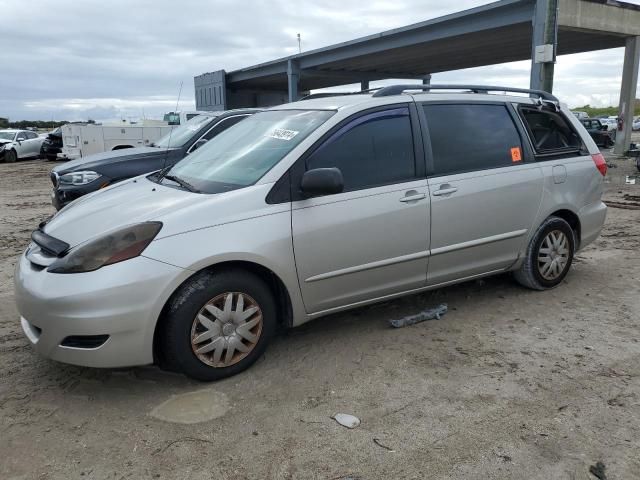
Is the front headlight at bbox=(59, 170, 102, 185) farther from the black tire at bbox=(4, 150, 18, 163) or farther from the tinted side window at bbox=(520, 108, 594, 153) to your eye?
the black tire at bbox=(4, 150, 18, 163)

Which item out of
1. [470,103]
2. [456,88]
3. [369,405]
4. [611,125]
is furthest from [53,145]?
[611,125]

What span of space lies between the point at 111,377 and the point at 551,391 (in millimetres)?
2696

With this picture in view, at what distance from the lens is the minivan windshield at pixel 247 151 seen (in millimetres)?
3646

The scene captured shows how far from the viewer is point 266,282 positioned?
11.6ft

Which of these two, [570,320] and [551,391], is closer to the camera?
[551,391]

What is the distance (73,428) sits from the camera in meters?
2.90

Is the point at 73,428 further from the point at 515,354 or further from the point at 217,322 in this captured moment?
the point at 515,354

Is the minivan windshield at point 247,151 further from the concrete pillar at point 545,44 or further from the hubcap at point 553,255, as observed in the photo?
the concrete pillar at point 545,44

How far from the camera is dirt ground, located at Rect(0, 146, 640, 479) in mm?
2598

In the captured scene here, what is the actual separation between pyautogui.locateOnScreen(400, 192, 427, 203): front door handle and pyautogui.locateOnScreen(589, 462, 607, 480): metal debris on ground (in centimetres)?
199

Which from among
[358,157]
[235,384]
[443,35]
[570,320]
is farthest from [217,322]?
[443,35]

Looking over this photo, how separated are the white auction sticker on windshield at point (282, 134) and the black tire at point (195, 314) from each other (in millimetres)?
1040

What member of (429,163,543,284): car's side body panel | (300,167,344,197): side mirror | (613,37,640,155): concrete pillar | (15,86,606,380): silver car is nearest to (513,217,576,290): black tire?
(15,86,606,380): silver car

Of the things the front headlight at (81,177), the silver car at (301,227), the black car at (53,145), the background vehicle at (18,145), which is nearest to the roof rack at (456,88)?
the silver car at (301,227)
